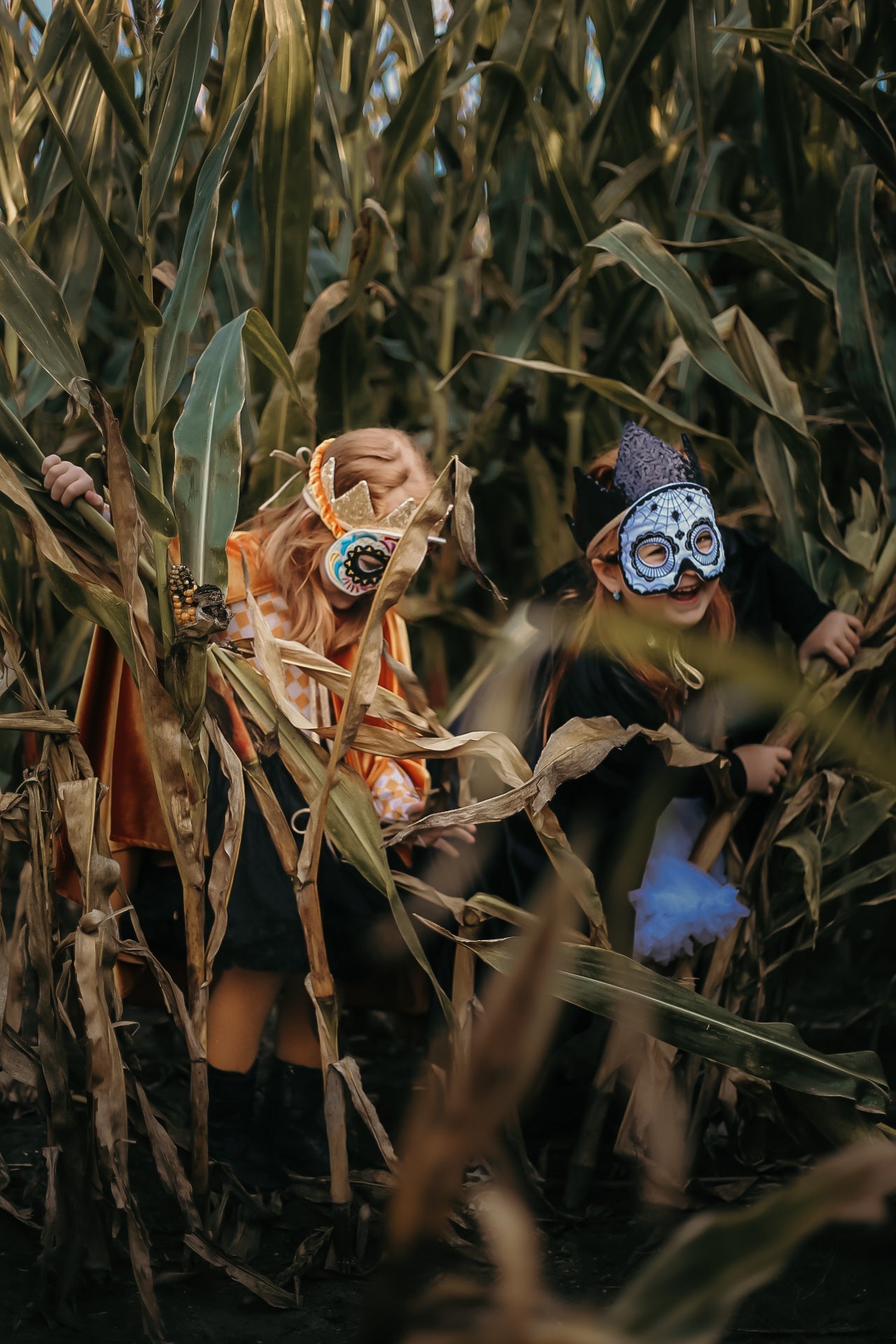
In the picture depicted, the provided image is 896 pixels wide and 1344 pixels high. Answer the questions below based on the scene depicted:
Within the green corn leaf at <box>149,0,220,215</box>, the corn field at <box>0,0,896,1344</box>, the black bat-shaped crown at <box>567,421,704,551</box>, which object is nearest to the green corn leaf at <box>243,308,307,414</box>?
the corn field at <box>0,0,896,1344</box>

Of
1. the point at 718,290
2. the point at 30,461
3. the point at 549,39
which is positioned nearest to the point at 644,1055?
the point at 30,461

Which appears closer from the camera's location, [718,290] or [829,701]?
[829,701]

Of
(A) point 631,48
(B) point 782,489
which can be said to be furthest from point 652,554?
(A) point 631,48

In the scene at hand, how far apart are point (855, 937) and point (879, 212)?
38.1 inches

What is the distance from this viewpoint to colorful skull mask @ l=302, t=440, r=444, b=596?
1145mm

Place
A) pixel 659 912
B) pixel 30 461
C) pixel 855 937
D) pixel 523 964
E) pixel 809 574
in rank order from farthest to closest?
pixel 855 937, pixel 809 574, pixel 659 912, pixel 30 461, pixel 523 964

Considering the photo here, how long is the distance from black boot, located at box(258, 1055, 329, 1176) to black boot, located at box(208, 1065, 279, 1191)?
0.08 ft

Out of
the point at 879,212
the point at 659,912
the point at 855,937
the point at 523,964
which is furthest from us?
the point at 855,937

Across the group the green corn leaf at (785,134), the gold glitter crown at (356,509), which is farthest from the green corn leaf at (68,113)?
the green corn leaf at (785,134)

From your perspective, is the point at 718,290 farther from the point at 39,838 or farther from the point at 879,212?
the point at 39,838

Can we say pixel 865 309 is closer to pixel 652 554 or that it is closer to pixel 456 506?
pixel 652 554

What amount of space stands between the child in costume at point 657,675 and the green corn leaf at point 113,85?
559mm

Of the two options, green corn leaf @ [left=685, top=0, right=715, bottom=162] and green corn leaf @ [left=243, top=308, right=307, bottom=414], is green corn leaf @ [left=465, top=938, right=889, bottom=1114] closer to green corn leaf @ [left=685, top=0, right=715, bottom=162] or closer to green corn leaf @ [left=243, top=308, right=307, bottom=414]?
green corn leaf @ [left=243, top=308, right=307, bottom=414]

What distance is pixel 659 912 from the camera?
114 centimetres
